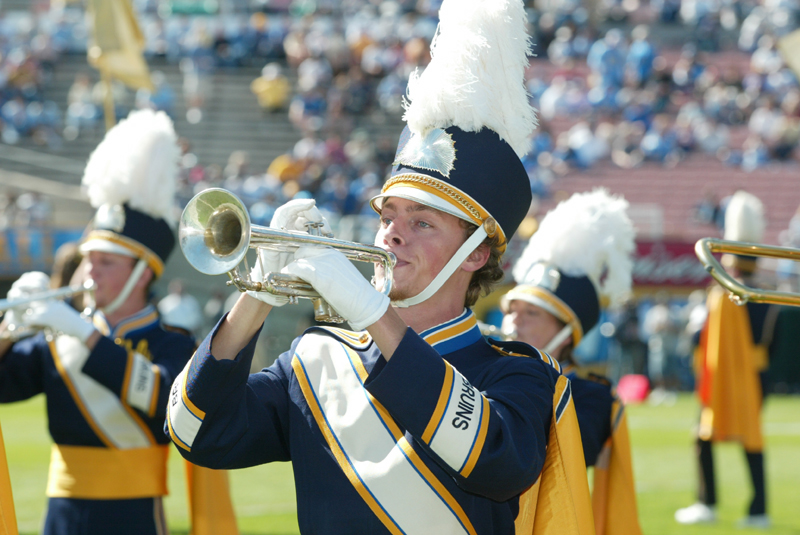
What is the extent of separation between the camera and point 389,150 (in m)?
21.1

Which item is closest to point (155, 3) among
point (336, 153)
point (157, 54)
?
point (157, 54)

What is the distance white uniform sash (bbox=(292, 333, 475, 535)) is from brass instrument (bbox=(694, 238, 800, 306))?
1001 millimetres

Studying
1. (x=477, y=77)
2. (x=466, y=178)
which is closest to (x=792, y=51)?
(x=477, y=77)

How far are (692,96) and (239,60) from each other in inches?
389

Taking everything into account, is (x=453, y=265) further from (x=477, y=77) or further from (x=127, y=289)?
(x=127, y=289)

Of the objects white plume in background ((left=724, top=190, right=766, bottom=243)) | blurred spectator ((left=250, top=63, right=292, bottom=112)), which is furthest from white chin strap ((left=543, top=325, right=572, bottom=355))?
blurred spectator ((left=250, top=63, right=292, bottom=112))

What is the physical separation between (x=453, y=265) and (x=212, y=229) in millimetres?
610

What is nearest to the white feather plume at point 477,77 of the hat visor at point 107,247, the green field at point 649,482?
the hat visor at point 107,247

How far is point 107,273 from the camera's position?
447 centimetres

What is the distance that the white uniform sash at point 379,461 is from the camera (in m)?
2.50

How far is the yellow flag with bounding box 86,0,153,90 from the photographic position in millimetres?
7633

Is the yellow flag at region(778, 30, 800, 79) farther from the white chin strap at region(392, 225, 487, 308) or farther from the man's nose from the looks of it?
the man's nose

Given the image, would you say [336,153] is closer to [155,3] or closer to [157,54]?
[157,54]

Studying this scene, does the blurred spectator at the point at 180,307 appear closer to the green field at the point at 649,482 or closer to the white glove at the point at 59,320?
the green field at the point at 649,482
